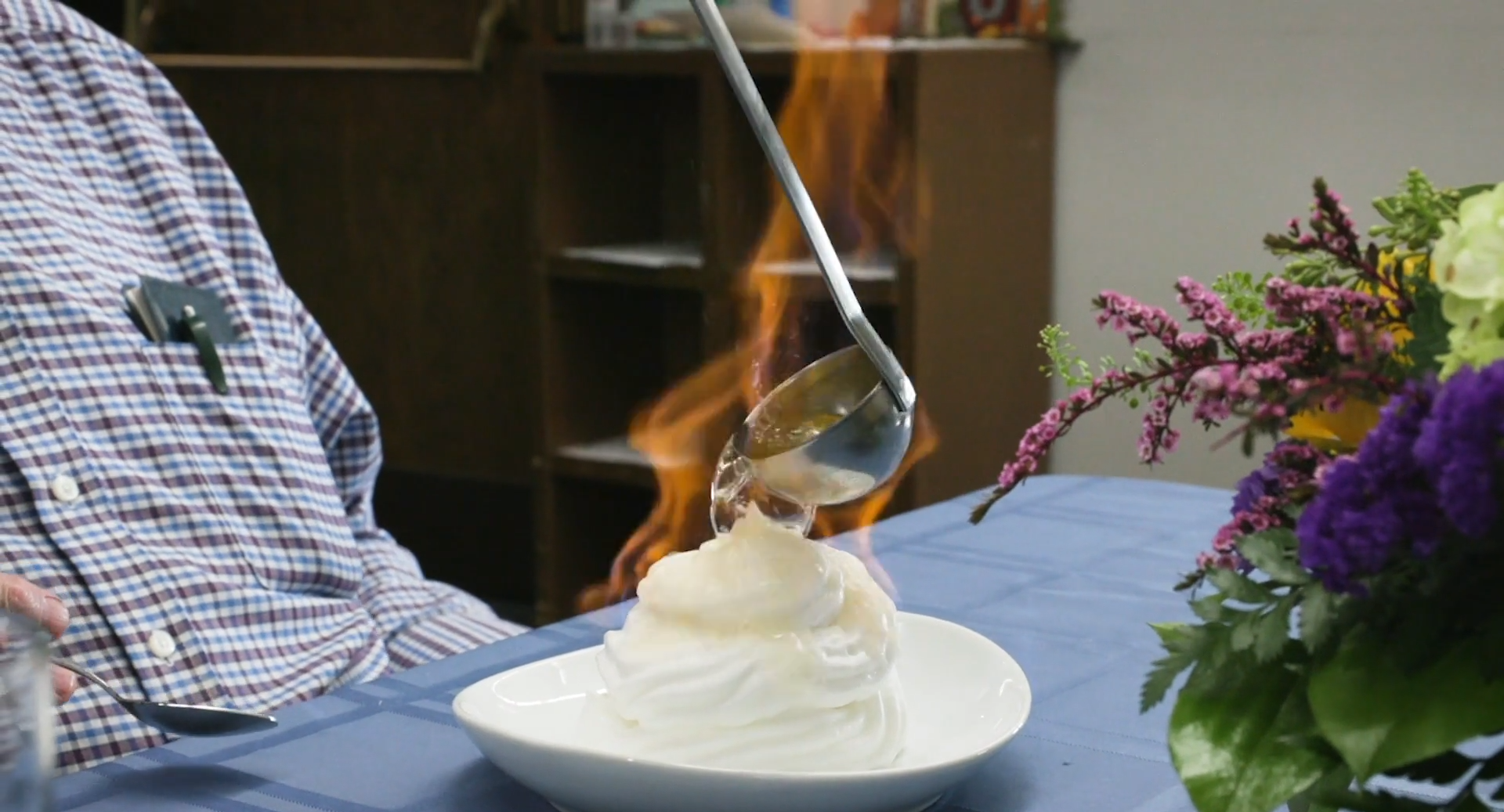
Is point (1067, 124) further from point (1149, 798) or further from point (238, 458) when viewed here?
point (1149, 798)

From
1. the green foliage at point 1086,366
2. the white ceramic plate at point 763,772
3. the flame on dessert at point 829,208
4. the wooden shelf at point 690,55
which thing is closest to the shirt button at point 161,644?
the white ceramic plate at point 763,772

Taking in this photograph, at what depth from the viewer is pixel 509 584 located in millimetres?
Answer: 3799

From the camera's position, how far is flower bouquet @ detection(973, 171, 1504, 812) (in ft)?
1.57

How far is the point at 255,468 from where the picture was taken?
1.41 m

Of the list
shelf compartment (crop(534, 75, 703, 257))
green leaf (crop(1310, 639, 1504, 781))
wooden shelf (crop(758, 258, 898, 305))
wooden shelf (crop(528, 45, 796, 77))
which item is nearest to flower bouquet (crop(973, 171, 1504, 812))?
green leaf (crop(1310, 639, 1504, 781))

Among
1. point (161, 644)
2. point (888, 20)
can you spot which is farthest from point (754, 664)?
point (888, 20)

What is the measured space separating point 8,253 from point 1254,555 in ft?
3.61

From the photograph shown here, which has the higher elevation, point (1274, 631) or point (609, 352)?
point (1274, 631)

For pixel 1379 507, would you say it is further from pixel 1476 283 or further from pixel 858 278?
pixel 858 278

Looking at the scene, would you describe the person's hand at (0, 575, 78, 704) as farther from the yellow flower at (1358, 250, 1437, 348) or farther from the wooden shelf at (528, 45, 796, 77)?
the wooden shelf at (528, 45, 796, 77)

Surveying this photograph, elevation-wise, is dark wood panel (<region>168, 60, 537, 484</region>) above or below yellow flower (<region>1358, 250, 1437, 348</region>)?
below

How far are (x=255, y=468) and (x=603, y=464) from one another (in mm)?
1618

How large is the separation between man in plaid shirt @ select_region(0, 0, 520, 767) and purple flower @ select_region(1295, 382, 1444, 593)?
2.98ft

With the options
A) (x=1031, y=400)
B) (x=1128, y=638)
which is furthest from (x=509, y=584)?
(x=1128, y=638)
